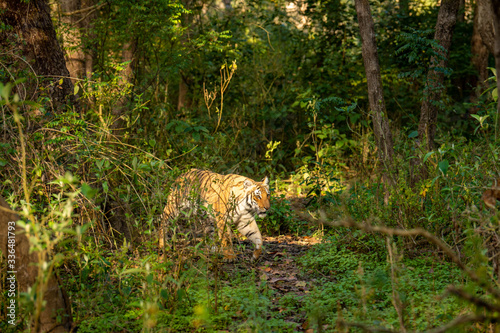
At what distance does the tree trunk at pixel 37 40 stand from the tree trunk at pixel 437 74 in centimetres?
433

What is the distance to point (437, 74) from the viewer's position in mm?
6059

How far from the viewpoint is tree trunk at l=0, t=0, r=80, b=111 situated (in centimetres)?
500

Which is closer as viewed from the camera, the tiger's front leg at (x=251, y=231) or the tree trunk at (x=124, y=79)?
the tiger's front leg at (x=251, y=231)

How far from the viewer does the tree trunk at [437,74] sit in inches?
234

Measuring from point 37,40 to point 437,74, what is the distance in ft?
16.0

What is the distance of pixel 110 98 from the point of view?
5.90 meters

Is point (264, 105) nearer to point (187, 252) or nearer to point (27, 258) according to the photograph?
point (187, 252)

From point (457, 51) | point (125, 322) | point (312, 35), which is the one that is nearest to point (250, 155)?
point (312, 35)

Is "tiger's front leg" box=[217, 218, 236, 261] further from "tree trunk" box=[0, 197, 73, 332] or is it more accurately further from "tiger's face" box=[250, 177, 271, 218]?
"tree trunk" box=[0, 197, 73, 332]

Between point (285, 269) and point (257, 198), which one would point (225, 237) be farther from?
point (257, 198)

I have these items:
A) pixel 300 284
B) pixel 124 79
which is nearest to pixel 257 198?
pixel 300 284

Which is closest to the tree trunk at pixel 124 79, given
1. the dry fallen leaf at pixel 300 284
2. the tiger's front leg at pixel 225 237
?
the tiger's front leg at pixel 225 237

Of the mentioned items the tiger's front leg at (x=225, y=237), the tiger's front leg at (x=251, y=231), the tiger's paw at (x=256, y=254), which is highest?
the tiger's front leg at (x=225, y=237)

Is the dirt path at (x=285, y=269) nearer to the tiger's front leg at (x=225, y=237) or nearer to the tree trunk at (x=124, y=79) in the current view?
the tiger's front leg at (x=225, y=237)
